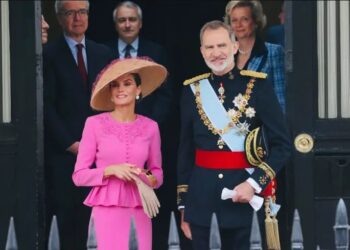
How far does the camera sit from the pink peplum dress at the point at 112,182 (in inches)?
381

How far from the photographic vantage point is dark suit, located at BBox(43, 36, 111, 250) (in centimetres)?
1088

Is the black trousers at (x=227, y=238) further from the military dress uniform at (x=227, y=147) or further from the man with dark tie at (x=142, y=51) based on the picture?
the man with dark tie at (x=142, y=51)

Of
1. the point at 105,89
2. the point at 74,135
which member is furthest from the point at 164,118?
the point at 105,89

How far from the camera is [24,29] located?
33.0 feet

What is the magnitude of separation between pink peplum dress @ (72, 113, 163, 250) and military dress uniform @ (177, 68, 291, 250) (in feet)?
0.95

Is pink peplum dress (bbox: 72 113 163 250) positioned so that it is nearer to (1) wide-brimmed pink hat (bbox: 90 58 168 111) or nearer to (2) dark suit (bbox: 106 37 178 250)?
(1) wide-brimmed pink hat (bbox: 90 58 168 111)

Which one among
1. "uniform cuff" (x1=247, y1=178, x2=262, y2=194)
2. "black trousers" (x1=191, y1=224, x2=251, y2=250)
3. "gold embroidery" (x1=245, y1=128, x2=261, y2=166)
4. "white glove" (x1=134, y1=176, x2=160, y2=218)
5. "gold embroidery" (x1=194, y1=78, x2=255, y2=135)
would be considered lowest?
"black trousers" (x1=191, y1=224, x2=251, y2=250)

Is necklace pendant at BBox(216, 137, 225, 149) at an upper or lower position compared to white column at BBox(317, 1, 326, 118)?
lower

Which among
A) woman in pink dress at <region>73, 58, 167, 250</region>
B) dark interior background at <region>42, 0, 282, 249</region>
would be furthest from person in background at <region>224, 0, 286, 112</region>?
dark interior background at <region>42, 0, 282, 249</region>

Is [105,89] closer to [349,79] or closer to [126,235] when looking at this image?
[126,235]

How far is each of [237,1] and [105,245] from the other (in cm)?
223

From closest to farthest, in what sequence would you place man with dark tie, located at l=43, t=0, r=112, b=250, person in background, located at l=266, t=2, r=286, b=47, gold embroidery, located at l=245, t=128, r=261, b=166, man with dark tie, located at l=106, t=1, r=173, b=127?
gold embroidery, located at l=245, t=128, r=261, b=166 < man with dark tie, located at l=43, t=0, r=112, b=250 < man with dark tie, located at l=106, t=1, r=173, b=127 < person in background, located at l=266, t=2, r=286, b=47

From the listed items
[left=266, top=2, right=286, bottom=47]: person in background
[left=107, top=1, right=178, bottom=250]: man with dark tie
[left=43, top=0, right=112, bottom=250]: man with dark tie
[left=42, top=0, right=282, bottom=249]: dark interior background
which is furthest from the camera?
[left=42, top=0, right=282, bottom=249]: dark interior background

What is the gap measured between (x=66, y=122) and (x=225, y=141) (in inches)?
67.5
